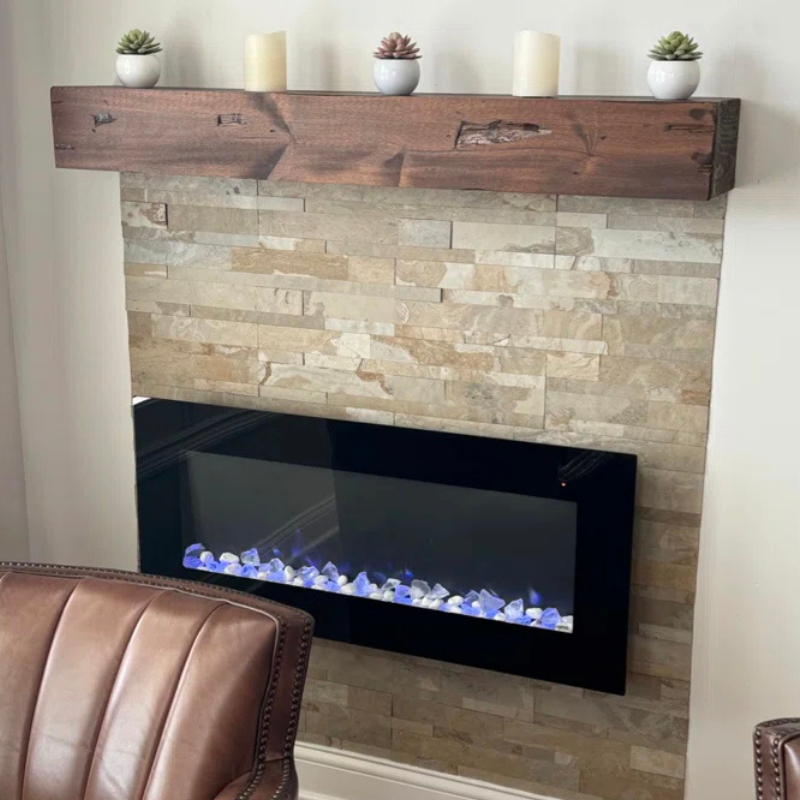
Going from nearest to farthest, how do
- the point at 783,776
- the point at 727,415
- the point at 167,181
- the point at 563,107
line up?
the point at 783,776 < the point at 563,107 < the point at 727,415 < the point at 167,181

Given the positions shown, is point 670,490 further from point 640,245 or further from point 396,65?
point 396,65

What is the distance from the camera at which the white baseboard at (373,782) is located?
106 inches

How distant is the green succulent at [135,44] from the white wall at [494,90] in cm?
12

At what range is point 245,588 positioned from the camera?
2.74 m

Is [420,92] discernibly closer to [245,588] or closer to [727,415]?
[727,415]

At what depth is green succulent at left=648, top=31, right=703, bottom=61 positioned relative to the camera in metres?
2.03

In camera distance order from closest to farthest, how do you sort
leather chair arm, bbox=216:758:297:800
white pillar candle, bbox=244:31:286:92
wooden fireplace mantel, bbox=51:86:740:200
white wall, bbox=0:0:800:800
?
leather chair arm, bbox=216:758:297:800
wooden fireplace mantel, bbox=51:86:740:200
white wall, bbox=0:0:800:800
white pillar candle, bbox=244:31:286:92

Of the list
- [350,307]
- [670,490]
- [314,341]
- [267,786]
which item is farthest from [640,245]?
[267,786]

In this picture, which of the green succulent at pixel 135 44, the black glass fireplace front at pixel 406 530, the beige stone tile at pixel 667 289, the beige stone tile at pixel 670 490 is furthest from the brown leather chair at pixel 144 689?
the green succulent at pixel 135 44

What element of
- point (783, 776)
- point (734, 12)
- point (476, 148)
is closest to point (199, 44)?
point (476, 148)

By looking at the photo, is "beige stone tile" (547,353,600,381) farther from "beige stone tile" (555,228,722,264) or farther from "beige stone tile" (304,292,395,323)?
"beige stone tile" (304,292,395,323)

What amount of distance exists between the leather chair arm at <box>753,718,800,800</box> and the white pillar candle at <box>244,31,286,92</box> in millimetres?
1477

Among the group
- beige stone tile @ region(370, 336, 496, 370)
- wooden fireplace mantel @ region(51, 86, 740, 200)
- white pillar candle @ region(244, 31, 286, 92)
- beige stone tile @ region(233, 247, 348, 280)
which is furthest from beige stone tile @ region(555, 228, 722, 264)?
white pillar candle @ region(244, 31, 286, 92)

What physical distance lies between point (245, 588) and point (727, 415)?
1166 millimetres
